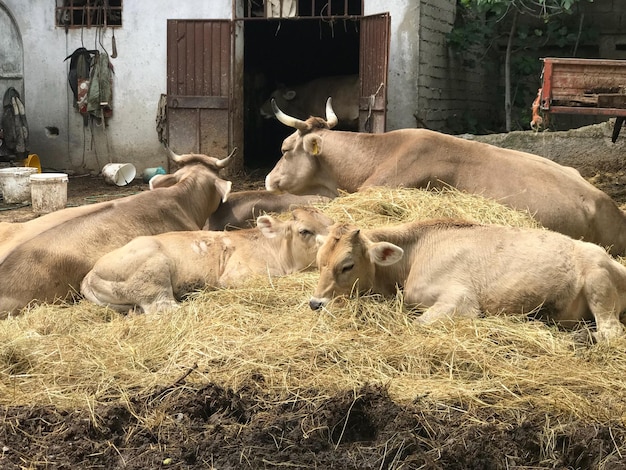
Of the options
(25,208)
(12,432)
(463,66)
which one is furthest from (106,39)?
(12,432)

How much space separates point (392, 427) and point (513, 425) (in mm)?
604

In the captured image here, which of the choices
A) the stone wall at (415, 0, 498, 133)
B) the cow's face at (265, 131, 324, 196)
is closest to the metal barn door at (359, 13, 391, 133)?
the stone wall at (415, 0, 498, 133)

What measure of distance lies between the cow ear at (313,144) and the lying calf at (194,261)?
218 cm

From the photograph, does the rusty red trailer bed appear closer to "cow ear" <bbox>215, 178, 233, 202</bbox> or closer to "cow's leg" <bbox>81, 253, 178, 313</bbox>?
"cow ear" <bbox>215, 178, 233, 202</bbox>

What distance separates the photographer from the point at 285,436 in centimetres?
420

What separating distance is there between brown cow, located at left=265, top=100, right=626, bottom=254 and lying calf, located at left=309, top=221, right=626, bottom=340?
220 cm

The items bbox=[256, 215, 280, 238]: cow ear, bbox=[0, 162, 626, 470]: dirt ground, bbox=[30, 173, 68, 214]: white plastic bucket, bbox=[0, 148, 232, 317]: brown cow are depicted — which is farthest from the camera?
bbox=[30, 173, 68, 214]: white plastic bucket

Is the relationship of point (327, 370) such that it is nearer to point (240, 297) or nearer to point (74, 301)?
point (240, 297)

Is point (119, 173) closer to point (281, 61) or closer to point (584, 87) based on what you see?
point (281, 61)

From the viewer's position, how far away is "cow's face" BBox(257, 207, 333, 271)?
6816 millimetres

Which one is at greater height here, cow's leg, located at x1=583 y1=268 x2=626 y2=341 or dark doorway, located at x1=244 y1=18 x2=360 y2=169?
dark doorway, located at x1=244 y1=18 x2=360 y2=169

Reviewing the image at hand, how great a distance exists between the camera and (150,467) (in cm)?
397

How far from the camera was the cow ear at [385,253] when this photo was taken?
5.78 meters

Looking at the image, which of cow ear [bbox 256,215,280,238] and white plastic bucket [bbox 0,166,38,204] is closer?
cow ear [bbox 256,215,280,238]
